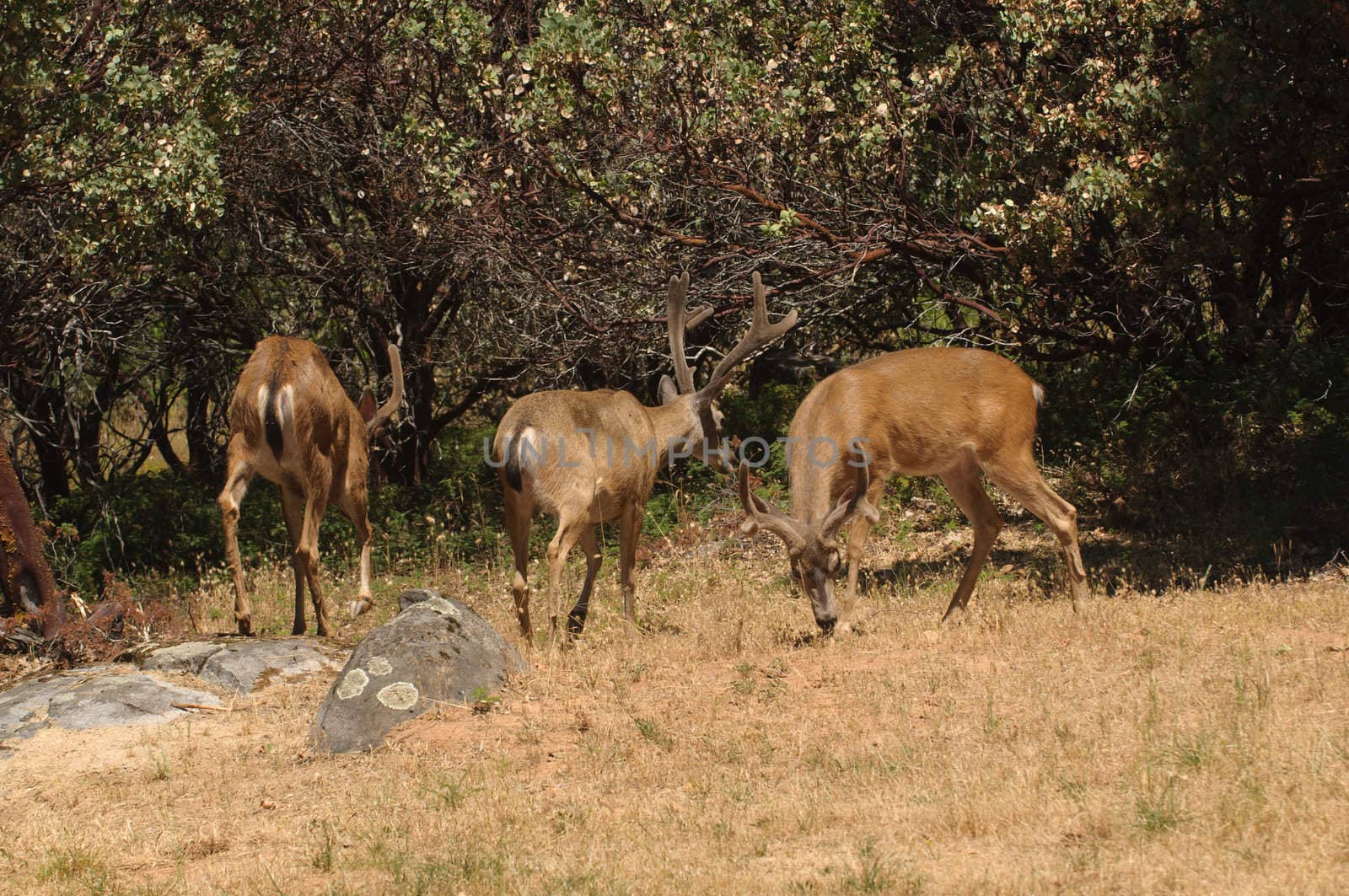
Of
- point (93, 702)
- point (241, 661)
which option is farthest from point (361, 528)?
point (93, 702)

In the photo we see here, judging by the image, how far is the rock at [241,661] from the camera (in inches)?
356

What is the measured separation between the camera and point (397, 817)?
637 cm

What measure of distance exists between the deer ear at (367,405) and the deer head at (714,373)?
109 inches

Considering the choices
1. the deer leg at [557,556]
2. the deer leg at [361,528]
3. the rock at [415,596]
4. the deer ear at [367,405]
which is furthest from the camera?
the deer ear at [367,405]

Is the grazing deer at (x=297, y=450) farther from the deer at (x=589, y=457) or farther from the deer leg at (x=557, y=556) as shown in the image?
the deer leg at (x=557, y=556)

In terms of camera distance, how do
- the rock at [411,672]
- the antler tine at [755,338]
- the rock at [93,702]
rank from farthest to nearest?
1. the antler tine at [755,338]
2. the rock at [93,702]
3. the rock at [411,672]

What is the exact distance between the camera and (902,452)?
991 cm

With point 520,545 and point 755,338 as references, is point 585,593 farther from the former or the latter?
point 755,338

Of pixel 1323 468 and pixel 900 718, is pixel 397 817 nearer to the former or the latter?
pixel 900 718

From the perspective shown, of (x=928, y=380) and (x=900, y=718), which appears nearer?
(x=900, y=718)

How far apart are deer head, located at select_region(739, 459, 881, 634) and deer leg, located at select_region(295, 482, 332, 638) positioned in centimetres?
313

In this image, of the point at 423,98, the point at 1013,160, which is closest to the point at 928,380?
the point at 1013,160

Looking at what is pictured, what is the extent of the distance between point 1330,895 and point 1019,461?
16.6ft

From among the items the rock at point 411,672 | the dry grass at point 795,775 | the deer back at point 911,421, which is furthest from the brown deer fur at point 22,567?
the deer back at point 911,421
